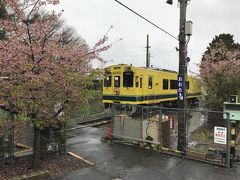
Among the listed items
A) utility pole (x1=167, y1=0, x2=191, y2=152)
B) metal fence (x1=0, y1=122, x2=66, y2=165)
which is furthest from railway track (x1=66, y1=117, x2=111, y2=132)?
utility pole (x1=167, y1=0, x2=191, y2=152)

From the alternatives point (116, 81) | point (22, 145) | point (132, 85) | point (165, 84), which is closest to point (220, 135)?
point (22, 145)

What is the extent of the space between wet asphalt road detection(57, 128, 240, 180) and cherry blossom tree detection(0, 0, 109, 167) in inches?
74.2

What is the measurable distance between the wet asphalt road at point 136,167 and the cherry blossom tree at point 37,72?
1.89 metres

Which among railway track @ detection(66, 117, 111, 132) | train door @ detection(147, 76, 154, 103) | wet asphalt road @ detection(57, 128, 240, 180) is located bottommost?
wet asphalt road @ detection(57, 128, 240, 180)

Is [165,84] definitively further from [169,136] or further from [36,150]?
[36,150]

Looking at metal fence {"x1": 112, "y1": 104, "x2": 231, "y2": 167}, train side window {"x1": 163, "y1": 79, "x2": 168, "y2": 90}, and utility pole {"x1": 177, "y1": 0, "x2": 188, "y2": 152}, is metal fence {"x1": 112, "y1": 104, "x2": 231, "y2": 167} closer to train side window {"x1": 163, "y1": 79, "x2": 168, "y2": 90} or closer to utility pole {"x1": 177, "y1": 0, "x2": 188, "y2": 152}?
utility pole {"x1": 177, "y1": 0, "x2": 188, "y2": 152}

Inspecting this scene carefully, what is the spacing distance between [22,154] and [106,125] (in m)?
8.53

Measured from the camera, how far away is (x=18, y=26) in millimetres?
8102

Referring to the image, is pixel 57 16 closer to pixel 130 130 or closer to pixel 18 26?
pixel 18 26

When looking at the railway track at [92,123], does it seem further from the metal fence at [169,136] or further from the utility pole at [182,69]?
the utility pole at [182,69]

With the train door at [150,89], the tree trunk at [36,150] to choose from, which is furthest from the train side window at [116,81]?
the tree trunk at [36,150]

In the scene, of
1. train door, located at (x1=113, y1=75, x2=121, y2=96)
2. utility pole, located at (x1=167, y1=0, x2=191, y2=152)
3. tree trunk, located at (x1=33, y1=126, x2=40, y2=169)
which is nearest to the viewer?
tree trunk, located at (x1=33, y1=126, x2=40, y2=169)

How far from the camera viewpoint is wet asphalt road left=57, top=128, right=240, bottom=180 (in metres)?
8.61

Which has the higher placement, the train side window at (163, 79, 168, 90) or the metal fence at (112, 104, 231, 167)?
the train side window at (163, 79, 168, 90)
